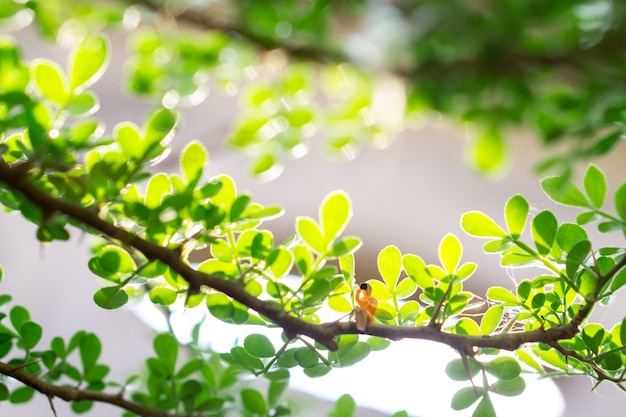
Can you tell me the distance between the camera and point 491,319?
477 millimetres

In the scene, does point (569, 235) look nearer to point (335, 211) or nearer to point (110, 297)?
point (335, 211)

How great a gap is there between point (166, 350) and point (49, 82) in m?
0.26

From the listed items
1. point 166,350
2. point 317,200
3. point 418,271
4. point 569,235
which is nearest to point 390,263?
point 418,271

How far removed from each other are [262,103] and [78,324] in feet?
2.73

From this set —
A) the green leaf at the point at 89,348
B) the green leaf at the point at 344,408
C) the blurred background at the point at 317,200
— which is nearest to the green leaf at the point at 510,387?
the green leaf at the point at 344,408

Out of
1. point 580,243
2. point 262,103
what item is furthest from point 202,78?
point 580,243

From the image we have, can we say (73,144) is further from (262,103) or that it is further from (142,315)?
(142,315)

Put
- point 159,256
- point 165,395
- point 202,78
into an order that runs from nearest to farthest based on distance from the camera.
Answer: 1. point 159,256
2. point 165,395
3. point 202,78

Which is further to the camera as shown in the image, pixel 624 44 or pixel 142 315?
pixel 142 315

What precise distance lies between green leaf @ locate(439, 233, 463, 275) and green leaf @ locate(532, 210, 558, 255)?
0.05 m

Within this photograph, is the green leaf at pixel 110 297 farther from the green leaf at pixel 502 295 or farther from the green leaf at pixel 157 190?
the green leaf at pixel 502 295

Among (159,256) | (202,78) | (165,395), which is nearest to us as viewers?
(159,256)

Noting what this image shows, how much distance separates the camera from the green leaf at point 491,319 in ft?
1.56

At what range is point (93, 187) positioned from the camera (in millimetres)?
398
